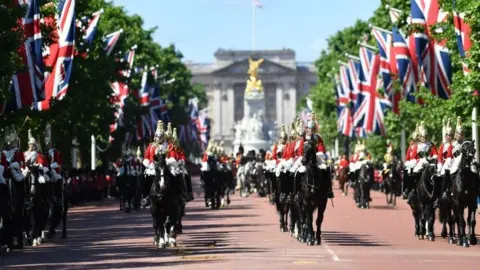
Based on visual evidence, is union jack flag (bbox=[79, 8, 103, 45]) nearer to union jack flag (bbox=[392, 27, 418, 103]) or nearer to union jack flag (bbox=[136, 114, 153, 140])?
union jack flag (bbox=[392, 27, 418, 103])

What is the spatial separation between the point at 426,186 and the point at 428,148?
0.94 metres

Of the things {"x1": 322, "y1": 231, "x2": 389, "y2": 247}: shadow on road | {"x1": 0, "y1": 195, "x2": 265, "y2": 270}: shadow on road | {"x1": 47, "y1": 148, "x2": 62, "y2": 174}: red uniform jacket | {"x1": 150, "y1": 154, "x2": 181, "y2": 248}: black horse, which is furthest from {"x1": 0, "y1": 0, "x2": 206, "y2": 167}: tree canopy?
{"x1": 322, "y1": 231, "x2": 389, "y2": 247}: shadow on road

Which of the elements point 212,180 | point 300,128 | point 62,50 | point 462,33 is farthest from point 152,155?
point 212,180

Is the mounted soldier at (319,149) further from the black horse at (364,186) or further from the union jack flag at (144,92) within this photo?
the union jack flag at (144,92)

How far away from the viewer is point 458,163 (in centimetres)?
3234

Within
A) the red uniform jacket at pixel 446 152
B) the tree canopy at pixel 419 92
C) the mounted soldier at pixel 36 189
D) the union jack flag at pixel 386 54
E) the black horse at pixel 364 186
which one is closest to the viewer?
the red uniform jacket at pixel 446 152

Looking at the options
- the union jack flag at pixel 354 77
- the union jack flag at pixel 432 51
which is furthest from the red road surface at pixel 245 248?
the union jack flag at pixel 354 77

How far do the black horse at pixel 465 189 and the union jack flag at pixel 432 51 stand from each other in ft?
44.1

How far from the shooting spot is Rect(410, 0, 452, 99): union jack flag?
45531 millimetres

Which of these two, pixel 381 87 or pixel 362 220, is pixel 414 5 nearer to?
pixel 362 220

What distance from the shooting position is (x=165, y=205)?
32188 mm

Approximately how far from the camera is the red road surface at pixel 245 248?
26547 millimetres

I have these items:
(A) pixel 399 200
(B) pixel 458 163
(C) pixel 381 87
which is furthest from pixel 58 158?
(C) pixel 381 87

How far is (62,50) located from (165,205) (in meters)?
16.8
